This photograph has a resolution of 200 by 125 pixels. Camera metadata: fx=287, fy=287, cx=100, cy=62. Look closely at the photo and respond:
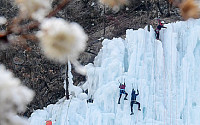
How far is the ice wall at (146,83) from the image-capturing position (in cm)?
589

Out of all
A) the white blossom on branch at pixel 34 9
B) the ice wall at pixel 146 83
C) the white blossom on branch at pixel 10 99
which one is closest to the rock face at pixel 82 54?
the ice wall at pixel 146 83

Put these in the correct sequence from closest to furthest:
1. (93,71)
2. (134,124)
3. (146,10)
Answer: (134,124) → (93,71) → (146,10)

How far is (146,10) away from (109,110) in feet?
15.9

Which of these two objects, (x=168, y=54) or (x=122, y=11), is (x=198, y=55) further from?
(x=122, y=11)

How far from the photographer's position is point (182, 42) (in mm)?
6609

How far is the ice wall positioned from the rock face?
1152mm

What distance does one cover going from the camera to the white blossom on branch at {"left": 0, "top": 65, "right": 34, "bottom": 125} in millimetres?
1165

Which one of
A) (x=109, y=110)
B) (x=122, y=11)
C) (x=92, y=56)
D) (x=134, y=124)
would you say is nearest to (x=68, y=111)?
(x=109, y=110)

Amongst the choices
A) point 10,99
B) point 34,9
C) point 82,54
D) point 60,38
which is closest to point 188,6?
point 34,9

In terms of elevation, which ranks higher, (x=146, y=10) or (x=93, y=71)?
(x=146, y=10)

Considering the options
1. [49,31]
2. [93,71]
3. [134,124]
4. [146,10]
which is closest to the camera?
[49,31]

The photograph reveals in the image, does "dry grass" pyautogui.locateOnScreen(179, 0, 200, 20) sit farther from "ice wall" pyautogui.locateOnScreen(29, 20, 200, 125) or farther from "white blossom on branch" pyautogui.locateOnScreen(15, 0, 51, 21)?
"white blossom on branch" pyautogui.locateOnScreen(15, 0, 51, 21)

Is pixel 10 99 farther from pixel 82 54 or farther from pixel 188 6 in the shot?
pixel 82 54

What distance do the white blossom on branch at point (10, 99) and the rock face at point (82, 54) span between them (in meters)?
6.15
